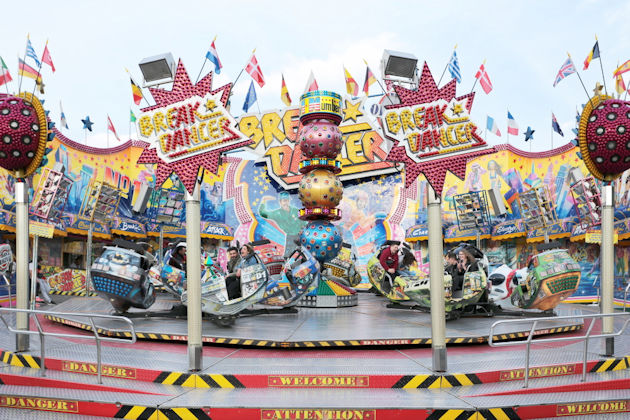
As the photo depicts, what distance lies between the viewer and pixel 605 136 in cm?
629

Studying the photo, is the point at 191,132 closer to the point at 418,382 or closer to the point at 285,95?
the point at 418,382

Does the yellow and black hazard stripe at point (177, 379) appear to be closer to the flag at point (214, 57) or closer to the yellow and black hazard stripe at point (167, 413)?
the yellow and black hazard stripe at point (167, 413)

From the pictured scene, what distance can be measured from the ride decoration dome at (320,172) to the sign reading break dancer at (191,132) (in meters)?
5.66

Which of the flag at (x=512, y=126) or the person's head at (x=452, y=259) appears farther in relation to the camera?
the flag at (x=512, y=126)

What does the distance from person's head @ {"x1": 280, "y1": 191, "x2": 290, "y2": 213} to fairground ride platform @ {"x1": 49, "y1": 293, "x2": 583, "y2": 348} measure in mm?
13113

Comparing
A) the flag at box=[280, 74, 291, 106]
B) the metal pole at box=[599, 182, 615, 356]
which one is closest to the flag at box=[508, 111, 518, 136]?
the flag at box=[280, 74, 291, 106]

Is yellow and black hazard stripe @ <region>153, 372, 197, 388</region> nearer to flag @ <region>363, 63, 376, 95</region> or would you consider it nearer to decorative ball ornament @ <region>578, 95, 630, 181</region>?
decorative ball ornament @ <region>578, 95, 630, 181</region>

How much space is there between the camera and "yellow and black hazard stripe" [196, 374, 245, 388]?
514cm

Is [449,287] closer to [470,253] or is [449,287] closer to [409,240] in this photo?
[470,253]

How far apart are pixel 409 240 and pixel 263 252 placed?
11.8m

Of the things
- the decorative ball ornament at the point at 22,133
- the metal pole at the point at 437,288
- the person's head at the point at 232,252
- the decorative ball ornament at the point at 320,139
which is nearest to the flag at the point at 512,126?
the decorative ball ornament at the point at 320,139

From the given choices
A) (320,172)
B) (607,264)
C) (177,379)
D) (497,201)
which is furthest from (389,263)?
(497,201)

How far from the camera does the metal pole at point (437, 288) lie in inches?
210

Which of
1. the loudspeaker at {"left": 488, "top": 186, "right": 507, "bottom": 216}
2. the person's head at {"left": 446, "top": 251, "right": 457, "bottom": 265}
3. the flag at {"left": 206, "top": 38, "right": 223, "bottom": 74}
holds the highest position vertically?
the flag at {"left": 206, "top": 38, "right": 223, "bottom": 74}
